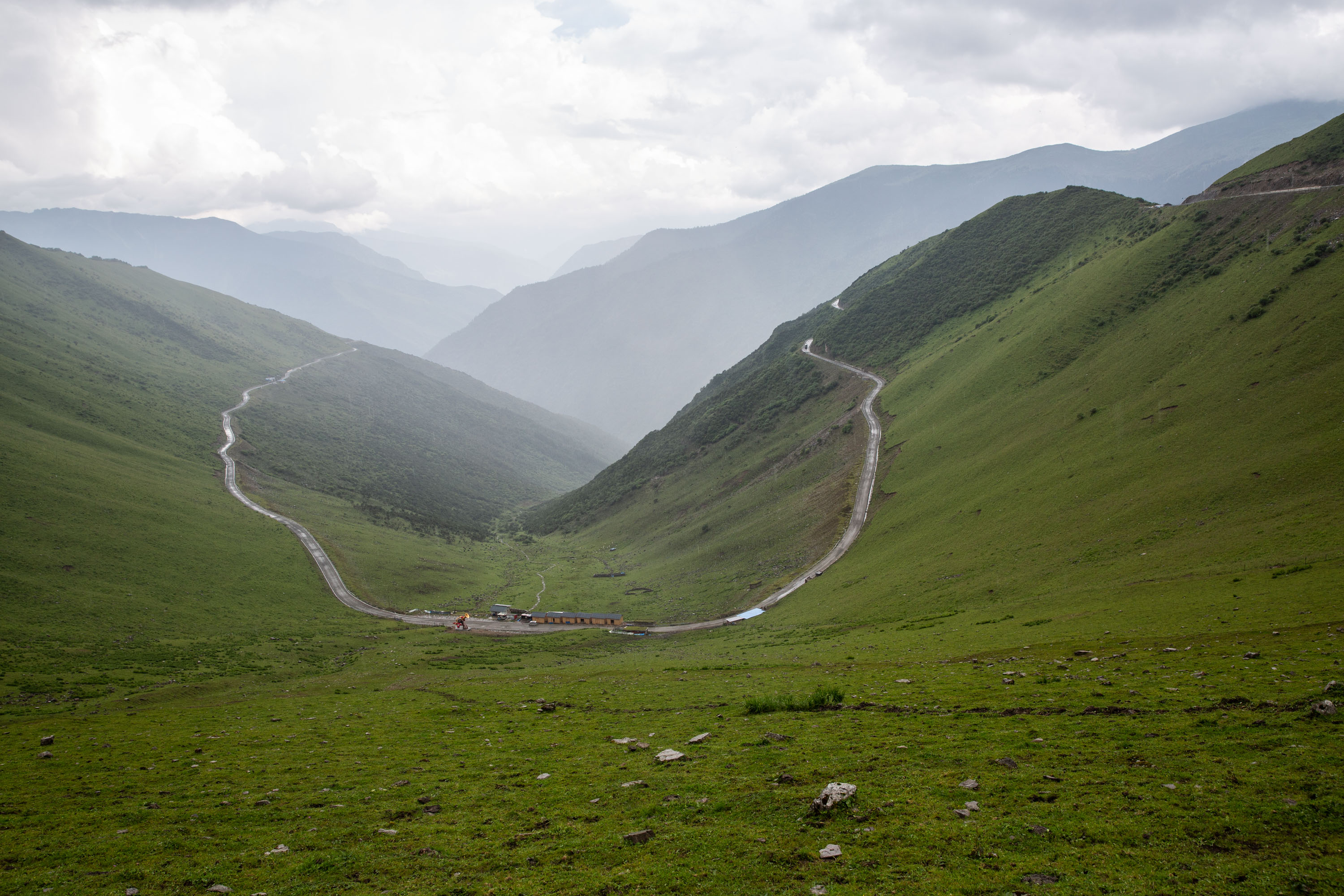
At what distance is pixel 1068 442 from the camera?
58.7 metres

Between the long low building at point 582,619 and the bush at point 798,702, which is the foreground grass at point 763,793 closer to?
the bush at point 798,702

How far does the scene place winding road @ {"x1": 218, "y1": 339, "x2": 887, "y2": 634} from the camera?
60.9m

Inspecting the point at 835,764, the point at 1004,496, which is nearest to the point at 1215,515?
the point at 1004,496

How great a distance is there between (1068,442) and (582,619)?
49.7 meters

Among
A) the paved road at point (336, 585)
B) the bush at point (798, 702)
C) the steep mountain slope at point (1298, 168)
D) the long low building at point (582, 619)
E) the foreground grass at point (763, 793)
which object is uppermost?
the steep mountain slope at point (1298, 168)

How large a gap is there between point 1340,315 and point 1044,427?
22165 mm

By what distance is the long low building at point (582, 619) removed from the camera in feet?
212

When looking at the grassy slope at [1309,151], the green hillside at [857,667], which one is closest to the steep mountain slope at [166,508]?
the green hillside at [857,667]

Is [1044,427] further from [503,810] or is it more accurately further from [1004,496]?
[503,810]

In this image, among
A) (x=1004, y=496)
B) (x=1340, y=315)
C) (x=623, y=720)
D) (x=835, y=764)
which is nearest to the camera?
(x=835, y=764)

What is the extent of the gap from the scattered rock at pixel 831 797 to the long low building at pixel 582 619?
51863 millimetres

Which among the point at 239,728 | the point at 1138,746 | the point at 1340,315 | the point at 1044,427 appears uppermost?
the point at 1340,315

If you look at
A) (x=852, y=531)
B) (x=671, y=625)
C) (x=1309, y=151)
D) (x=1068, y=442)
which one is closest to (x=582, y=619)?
(x=671, y=625)

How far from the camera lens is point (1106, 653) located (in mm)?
24328
